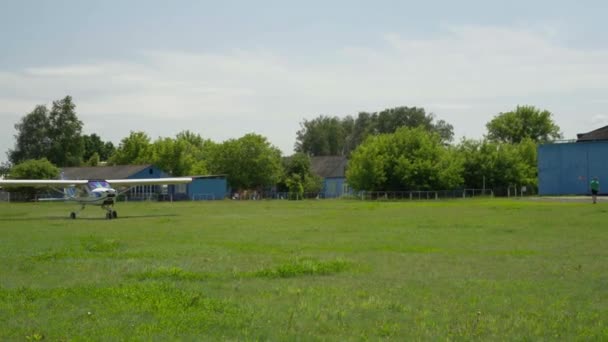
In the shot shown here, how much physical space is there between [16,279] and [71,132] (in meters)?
114

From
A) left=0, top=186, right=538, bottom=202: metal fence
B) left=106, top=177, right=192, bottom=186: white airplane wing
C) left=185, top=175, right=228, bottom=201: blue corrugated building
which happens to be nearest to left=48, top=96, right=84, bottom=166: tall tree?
left=0, top=186, right=538, bottom=202: metal fence

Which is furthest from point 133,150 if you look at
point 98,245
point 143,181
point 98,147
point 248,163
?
point 98,245

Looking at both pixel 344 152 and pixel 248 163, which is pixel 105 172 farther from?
pixel 344 152

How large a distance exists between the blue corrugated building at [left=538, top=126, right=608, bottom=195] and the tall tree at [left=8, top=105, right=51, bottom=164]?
81.8 metres

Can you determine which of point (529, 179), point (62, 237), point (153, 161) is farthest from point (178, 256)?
point (153, 161)

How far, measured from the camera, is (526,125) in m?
140

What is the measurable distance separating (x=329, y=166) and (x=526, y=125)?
42.9 metres

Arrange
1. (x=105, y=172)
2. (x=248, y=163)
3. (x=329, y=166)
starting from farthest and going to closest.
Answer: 1. (x=329, y=166)
2. (x=248, y=163)
3. (x=105, y=172)

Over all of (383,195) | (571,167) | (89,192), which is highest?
(571,167)

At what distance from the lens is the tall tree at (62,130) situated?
122 metres

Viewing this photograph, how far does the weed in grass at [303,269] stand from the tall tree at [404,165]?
67353mm

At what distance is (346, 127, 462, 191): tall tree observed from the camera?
82.5 meters

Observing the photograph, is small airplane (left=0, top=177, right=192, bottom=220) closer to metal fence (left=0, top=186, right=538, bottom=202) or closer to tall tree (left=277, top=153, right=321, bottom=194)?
metal fence (left=0, top=186, right=538, bottom=202)

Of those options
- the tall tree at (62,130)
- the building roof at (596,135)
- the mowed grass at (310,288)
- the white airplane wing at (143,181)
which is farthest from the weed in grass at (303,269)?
the tall tree at (62,130)
